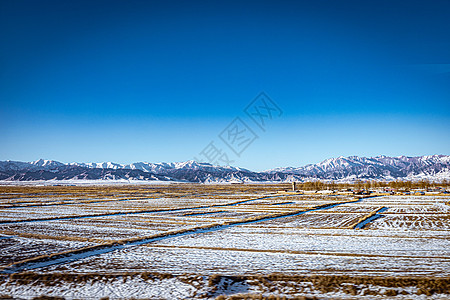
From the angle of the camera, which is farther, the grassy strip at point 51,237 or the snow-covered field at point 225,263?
the grassy strip at point 51,237

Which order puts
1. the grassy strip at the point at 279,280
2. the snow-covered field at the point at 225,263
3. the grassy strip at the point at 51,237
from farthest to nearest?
the grassy strip at the point at 51,237 < the snow-covered field at the point at 225,263 < the grassy strip at the point at 279,280

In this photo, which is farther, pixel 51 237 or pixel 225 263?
pixel 51 237

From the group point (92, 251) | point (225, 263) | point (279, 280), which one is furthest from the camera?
point (92, 251)

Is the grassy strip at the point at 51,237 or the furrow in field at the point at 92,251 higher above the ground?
the furrow in field at the point at 92,251

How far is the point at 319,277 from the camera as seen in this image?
8.73 m

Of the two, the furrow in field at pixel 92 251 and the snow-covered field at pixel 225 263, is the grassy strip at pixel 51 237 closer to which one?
the snow-covered field at pixel 225 263

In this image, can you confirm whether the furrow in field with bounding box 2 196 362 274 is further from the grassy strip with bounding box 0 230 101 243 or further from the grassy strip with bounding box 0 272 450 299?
the grassy strip with bounding box 0 230 101 243

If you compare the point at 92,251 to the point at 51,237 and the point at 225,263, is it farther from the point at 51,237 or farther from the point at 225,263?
the point at 225,263

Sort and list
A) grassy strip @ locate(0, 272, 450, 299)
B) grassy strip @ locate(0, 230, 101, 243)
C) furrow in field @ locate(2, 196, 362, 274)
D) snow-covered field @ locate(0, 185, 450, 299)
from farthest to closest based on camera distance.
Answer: grassy strip @ locate(0, 230, 101, 243)
furrow in field @ locate(2, 196, 362, 274)
snow-covered field @ locate(0, 185, 450, 299)
grassy strip @ locate(0, 272, 450, 299)

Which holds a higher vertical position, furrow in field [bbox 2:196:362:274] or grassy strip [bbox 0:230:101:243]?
→ furrow in field [bbox 2:196:362:274]

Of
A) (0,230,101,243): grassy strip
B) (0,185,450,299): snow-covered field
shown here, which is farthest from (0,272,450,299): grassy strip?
(0,230,101,243): grassy strip

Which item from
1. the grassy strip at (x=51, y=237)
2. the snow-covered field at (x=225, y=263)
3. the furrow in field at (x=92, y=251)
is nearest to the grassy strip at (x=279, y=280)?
the snow-covered field at (x=225, y=263)

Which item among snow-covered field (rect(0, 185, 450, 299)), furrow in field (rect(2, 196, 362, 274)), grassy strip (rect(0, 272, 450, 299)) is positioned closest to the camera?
grassy strip (rect(0, 272, 450, 299))

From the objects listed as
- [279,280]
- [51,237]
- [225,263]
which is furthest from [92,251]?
[279,280]
